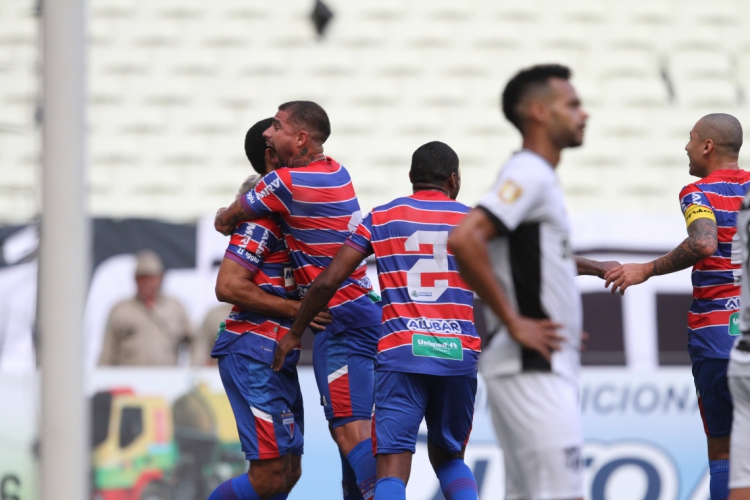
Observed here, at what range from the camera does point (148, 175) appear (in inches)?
334

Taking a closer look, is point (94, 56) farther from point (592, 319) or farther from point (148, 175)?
point (592, 319)

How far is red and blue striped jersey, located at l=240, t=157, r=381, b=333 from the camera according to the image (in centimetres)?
430

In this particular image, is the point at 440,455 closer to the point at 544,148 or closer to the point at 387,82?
the point at 544,148

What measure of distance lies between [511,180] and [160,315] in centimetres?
496

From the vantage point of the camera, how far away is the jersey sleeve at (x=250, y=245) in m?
4.36

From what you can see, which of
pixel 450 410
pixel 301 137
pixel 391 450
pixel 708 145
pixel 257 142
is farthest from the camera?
pixel 257 142

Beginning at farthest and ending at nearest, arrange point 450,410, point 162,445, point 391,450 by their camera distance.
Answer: point 162,445, point 450,410, point 391,450

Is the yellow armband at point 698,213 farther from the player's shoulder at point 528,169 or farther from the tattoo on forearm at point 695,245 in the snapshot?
the player's shoulder at point 528,169

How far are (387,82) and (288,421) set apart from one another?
15.8ft

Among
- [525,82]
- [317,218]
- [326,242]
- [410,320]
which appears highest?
[525,82]

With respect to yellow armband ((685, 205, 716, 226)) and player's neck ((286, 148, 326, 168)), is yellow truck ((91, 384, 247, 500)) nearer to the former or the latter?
player's neck ((286, 148, 326, 168))

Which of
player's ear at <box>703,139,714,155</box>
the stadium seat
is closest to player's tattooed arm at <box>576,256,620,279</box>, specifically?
player's ear at <box>703,139,714,155</box>

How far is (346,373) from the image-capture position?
4395 mm

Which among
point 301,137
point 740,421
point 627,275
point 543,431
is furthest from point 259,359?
point 740,421
